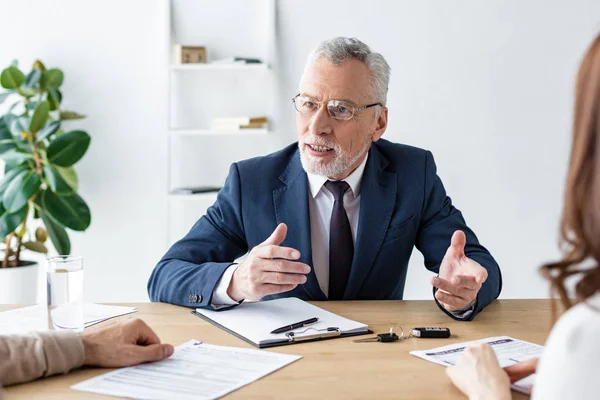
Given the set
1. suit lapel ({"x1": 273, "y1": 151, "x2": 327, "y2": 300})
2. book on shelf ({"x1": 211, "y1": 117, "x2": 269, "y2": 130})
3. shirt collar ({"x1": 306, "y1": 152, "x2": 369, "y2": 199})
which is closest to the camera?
suit lapel ({"x1": 273, "y1": 151, "x2": 327, "y2": 300})

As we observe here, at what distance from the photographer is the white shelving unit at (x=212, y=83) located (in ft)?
13.6

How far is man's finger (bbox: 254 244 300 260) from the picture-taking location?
1754 mm

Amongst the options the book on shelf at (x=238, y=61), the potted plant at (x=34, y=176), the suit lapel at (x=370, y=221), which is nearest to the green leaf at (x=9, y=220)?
the potted plant at (x=34, y=176)

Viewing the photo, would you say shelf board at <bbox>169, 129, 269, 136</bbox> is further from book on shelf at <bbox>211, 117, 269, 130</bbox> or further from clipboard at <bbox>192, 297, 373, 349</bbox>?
clipboard at <bbox>192, 297, 373, 349</bbox>

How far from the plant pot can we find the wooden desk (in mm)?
1929

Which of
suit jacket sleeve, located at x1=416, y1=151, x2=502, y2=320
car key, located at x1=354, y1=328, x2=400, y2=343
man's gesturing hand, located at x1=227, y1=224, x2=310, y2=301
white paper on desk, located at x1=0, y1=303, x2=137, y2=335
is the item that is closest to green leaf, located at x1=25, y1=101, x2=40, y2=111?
white paper on desk, located at x1=0, y1=303, x2=137, y2=335

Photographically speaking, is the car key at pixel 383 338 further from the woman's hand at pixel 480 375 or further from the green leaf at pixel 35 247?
the green leaf at pixel 35 247

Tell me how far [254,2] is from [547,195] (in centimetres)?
198

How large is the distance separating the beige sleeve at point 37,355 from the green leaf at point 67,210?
2.49 meters

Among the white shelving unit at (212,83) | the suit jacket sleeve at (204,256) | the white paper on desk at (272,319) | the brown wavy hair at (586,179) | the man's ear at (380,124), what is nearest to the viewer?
the brown wavy hair at (586,179)

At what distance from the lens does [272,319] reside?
1790 mm

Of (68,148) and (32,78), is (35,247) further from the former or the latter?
(32,78)

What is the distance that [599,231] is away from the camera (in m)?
0.92

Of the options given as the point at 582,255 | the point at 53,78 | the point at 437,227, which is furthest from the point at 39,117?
the point at 582,255
